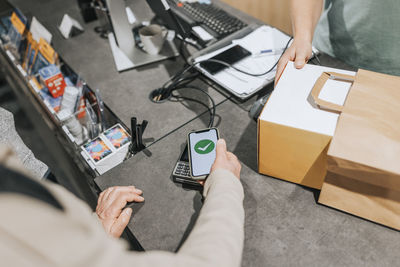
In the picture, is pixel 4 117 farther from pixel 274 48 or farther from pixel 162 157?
pixel 274 48

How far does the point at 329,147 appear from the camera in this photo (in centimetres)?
67

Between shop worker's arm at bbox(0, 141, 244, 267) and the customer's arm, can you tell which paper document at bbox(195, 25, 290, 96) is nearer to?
the customer's arm

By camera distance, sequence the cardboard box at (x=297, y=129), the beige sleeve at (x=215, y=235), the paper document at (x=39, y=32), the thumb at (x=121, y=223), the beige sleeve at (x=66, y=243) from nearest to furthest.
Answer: the beige sleeve at (x=66, y=243) < the beige sleeve at (x=215, y=235) < the cardboard box at (x=297, y=129) < the thumb at (x=121, y=223) < the paper document at (x=39, y=32)

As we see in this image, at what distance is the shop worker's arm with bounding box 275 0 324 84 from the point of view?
1.01 meters

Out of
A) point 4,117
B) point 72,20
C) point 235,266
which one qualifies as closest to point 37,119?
point 72,20

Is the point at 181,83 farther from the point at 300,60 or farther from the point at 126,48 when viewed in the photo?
the point at 300,60

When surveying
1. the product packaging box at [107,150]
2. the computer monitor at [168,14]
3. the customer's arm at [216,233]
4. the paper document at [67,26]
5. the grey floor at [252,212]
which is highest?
the computer monitor at [168,14]

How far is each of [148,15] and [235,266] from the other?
124 cm

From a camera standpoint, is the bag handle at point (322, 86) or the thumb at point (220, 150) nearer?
the bag handle at point (322, 86)

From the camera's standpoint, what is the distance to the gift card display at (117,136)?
3.52 ft


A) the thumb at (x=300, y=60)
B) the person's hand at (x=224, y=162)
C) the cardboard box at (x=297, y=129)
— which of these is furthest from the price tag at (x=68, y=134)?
the thumb at (x=300, y=60)

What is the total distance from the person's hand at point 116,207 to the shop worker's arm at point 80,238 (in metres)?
0.26

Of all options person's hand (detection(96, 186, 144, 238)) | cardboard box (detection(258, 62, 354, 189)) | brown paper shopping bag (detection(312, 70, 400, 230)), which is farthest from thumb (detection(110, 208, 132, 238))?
brown paper shopping bag (detection(312, 70, 400, 230))

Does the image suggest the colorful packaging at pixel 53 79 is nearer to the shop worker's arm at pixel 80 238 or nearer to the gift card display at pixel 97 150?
the gift card display at pixel 97 150
